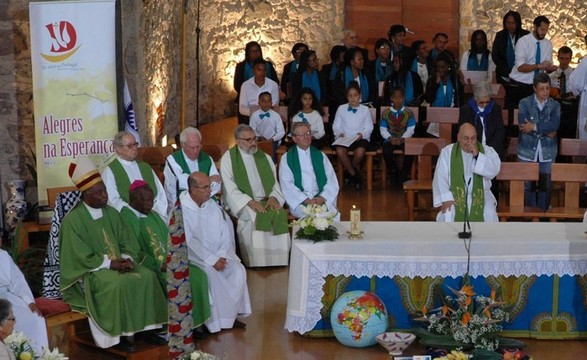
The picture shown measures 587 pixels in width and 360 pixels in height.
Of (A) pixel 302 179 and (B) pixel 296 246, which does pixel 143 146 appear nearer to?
(A) pixel 302 179

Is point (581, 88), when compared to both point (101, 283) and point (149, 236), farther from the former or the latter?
point (101, 283)

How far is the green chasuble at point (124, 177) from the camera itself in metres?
9.48

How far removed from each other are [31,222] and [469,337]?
160 inches

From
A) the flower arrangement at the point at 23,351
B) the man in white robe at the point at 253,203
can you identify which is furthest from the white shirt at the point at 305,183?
the flower arrangement at the point at 23,351

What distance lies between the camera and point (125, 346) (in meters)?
8.35

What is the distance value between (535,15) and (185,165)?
7971mm

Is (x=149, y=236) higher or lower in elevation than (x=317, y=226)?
lower

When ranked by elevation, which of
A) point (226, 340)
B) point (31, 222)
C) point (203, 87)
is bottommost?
point (226, 340)

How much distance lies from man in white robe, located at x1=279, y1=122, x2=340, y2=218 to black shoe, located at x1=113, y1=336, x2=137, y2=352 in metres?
2.88

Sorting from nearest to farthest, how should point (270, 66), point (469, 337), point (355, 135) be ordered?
1. point (469, 337)
2. point (355, 135)
3. point (270, 66)

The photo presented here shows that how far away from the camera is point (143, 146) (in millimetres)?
12289

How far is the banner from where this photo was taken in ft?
31.6

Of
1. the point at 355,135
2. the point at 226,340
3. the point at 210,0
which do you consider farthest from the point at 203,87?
the point at 226,340

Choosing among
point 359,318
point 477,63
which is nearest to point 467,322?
point 359,318
